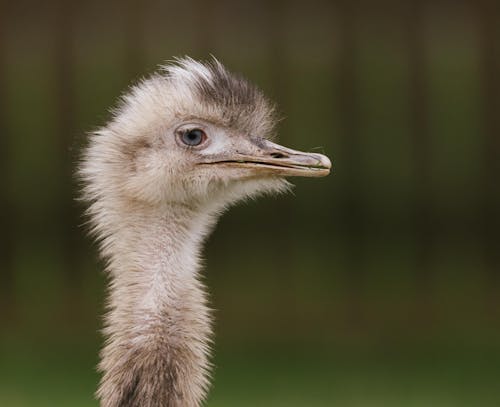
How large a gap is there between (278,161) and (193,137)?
0.78 ft

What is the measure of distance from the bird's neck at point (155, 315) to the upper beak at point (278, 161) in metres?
0.20

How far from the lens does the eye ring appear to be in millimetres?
4344

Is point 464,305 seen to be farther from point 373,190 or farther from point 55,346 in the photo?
point 55,346

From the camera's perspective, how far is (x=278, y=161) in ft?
14.1

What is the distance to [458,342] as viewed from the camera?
7.20 metres

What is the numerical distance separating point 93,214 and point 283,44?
9.85 ft

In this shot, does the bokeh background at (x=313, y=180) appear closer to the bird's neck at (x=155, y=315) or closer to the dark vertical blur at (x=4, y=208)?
the dark vertical blur at (x=4, y=208)

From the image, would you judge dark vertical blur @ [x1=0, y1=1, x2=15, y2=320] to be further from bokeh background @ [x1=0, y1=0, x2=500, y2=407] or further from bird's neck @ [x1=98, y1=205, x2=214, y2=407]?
bird's neck @ [x1=98, y1=205, x2=214, y2=407]

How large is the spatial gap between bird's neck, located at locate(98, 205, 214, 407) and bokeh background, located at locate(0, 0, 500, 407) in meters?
2.88

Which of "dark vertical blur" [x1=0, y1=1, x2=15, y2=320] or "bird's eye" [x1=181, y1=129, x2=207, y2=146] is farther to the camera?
"dark vertical blur" [x1=0, y1=1, x2=15, y2=320]

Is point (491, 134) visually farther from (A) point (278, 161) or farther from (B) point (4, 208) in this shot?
(A) point (278, 161)

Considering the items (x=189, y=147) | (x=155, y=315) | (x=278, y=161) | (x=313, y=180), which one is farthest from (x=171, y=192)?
(x=313, y=180)

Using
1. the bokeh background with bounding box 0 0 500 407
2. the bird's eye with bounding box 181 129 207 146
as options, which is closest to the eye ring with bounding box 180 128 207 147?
the bird's eye with bounding box 181 129 207 146

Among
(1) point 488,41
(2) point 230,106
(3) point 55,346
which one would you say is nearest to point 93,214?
(2) point 230,106
